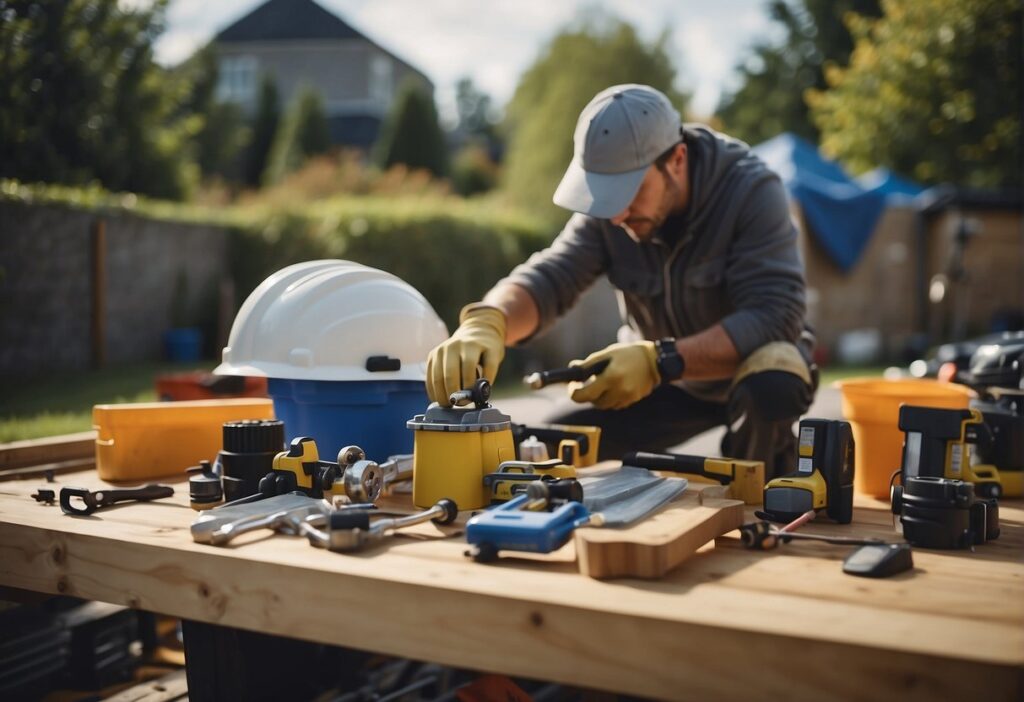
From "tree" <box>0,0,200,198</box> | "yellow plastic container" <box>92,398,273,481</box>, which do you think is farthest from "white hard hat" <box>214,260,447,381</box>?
"tree" <box>0,0,200,198</box>

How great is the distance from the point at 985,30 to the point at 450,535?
12.0m

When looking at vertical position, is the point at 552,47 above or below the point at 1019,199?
above

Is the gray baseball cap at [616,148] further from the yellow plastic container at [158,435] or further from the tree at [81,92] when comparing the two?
the tree at [81,92]

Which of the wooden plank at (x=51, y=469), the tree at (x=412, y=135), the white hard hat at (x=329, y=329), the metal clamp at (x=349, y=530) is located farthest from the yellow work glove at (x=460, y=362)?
the tree at (x=412, y=135)

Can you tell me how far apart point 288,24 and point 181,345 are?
62.6ft

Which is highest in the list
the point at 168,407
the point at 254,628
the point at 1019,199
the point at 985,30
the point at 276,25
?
the point at 276,25

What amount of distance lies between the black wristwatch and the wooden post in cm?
419

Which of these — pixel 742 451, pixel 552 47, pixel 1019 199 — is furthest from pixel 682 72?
pixel 742 451

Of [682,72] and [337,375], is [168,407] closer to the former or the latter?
[337,375]

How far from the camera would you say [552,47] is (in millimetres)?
22000

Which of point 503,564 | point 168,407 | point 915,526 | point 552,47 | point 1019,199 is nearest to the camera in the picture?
point 503,564

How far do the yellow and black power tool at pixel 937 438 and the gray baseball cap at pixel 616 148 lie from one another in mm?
954

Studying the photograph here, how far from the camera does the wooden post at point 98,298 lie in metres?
5.46

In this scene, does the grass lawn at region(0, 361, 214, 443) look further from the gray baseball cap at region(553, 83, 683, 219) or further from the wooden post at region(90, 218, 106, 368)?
the gray baseball cap at region(553, 83, 683, 219)
